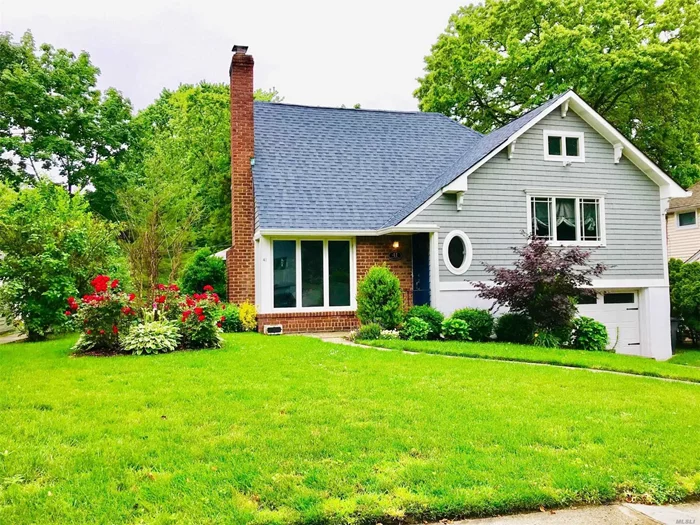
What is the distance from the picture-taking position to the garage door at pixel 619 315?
559 inches

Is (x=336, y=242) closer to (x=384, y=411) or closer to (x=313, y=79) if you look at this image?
(x=384, y=411)

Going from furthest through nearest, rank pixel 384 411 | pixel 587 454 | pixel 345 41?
pixel 345 41 → pixel 384 411 → pixel 587 454

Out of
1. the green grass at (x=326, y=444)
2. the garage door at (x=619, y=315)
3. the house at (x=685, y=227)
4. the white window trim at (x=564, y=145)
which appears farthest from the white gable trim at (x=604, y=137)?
the house at (x=685, y=227)

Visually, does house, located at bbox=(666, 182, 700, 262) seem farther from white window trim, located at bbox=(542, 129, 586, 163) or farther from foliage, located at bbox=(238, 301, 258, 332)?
foliage, located at bbox=(238, 301, 258, 332)

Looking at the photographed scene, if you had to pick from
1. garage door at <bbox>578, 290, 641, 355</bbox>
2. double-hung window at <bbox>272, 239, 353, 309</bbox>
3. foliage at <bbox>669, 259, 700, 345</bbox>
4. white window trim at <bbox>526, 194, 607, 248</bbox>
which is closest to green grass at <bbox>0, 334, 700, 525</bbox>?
double-hung window at <bbox>272, 239, 353, 309</bbox>

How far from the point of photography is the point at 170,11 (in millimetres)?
12750

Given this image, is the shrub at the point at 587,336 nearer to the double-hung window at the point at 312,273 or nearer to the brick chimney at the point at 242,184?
the double-hung window at the point at 312,273

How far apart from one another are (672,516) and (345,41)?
19.6 metres

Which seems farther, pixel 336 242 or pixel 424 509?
pixel 336 242

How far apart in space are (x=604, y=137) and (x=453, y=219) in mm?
5299

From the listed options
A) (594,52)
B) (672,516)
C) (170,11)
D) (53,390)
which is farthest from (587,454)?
(594,52)

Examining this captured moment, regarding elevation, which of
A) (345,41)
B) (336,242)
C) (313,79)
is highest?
(313,79)

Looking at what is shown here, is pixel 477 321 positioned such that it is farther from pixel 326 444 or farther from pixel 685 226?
pixel 685 226

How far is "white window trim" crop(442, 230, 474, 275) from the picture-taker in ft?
42.5
